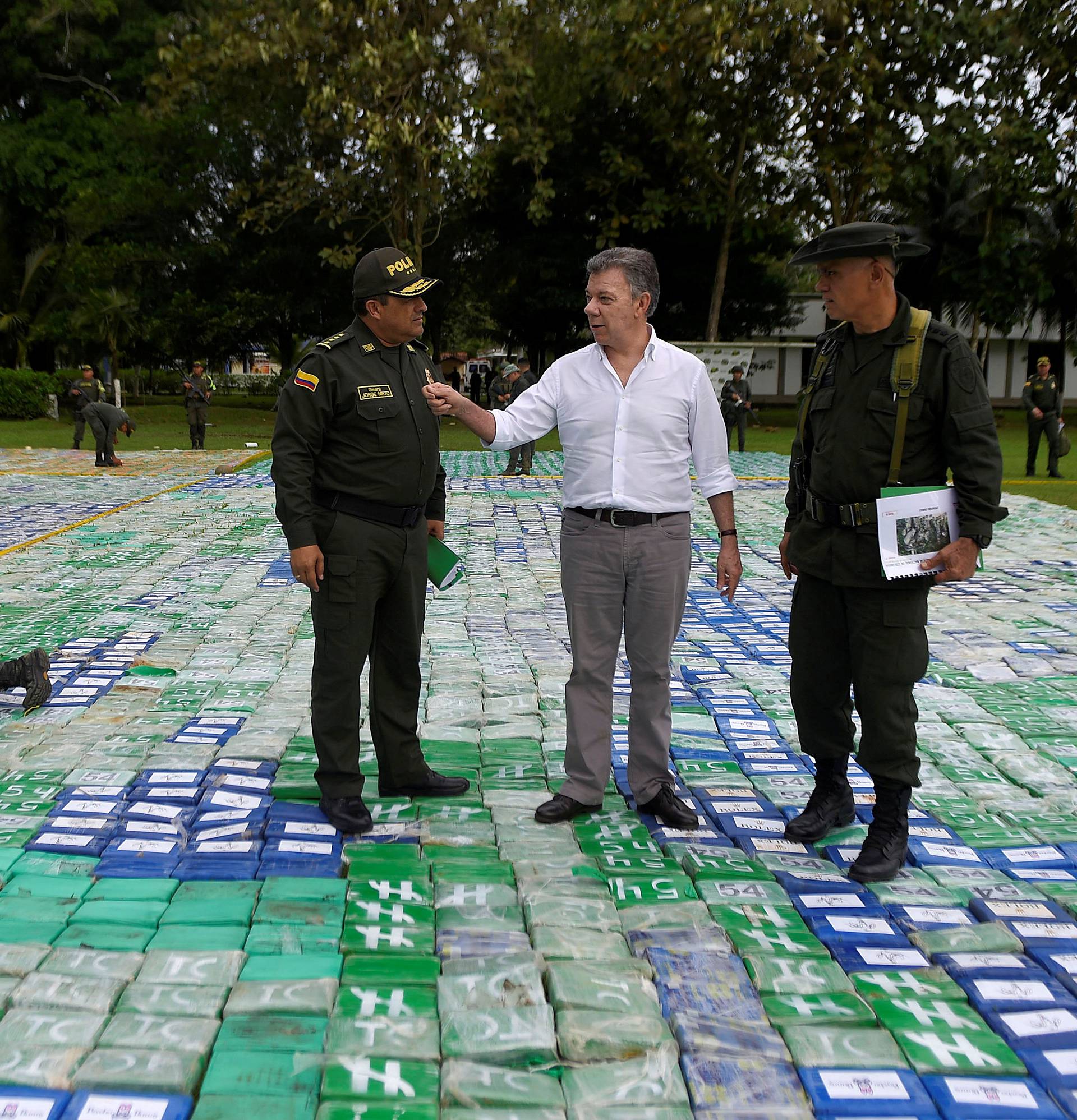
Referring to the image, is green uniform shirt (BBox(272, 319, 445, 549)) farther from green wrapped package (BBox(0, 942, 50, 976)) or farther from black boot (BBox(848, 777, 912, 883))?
black boot (BBox(848, 777, 912, 883))

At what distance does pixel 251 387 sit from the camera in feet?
250

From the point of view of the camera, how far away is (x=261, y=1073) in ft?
8.71

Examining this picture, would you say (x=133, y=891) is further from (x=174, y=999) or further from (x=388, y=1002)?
(x=388, y=1002)

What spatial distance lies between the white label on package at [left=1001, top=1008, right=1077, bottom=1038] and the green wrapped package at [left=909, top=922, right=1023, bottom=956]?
35 centimetres

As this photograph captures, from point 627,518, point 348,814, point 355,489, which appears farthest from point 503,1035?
point 355,489

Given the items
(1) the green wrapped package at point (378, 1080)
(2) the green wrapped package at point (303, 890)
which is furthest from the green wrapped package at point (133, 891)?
(1) the green wrapped package at point (378, 1080)

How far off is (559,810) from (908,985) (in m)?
1.56

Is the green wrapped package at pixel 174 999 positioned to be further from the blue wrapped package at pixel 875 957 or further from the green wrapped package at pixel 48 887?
the blue wrapped package at pixel 875 957

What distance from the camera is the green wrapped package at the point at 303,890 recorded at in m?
3.63

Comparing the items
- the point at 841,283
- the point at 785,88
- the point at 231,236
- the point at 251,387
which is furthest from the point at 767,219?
the point at 251,387

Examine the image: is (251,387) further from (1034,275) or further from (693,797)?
(693,797)

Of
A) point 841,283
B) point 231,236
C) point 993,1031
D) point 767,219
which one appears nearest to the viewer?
point 993,1031

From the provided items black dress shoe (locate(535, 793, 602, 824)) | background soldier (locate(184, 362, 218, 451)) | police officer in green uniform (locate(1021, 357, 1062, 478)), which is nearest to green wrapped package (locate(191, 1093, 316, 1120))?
black dress shoe (locate(535, 793, 602, 824))

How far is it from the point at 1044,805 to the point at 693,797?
1.36m
